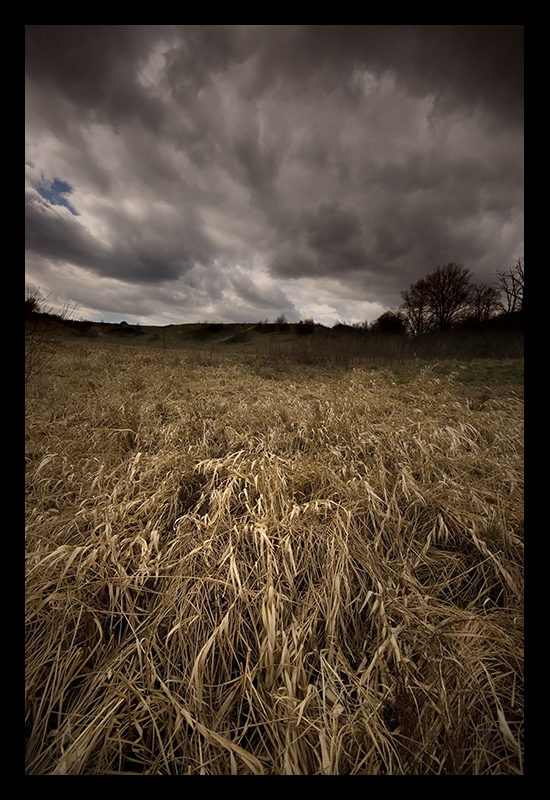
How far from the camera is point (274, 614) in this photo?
1352 millimetres

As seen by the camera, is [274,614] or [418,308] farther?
[418,308]

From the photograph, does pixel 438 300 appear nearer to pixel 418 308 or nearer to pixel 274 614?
pixel 418 308

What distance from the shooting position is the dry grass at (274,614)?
1.06 meters

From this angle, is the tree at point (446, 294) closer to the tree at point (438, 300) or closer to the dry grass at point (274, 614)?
the tree at point (438, 300)

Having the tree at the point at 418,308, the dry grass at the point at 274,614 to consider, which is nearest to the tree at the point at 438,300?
the tree at the point at 418,308

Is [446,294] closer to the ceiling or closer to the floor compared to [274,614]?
closer to the ceiling

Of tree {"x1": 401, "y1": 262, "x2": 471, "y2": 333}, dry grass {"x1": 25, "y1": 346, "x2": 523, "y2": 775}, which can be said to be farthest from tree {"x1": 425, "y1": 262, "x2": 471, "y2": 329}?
dry grass {"x1": 25, "y1": 346, "x2": 523, "y2": 775}

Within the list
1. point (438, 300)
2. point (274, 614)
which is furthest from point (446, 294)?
point (274, 614)
